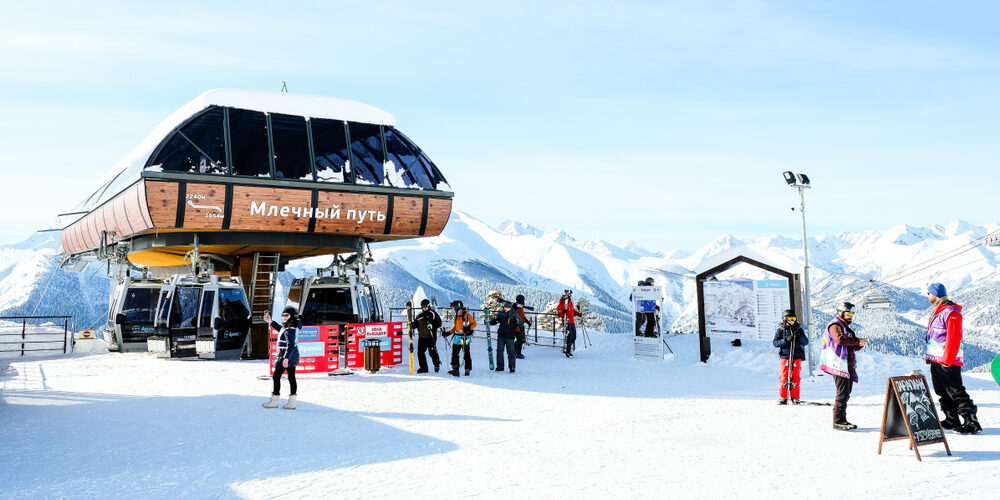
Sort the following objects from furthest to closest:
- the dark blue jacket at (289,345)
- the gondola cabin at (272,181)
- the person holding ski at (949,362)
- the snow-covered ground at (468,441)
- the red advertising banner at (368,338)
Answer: the gondola cabin at (272,181) → the red advertising banner at (368,338) → the dark blue jacket at (289,345) → the person holding ski at (949,362) → the snow-covered ground at (468,441)

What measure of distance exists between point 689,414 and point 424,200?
11.6 meters

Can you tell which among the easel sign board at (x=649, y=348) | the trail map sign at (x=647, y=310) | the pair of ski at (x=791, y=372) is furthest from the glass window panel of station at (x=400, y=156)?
the pair of ski at (x=791, y=372)

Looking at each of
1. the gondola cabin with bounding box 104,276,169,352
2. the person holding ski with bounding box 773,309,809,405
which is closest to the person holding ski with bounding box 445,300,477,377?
the person holding ski with bounding box 773,309,809,405

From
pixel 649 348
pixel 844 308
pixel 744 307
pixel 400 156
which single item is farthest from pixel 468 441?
pixel 400 156

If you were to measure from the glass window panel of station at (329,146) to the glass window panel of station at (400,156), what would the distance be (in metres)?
1.27

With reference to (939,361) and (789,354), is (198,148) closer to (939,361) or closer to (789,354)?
(789,354)

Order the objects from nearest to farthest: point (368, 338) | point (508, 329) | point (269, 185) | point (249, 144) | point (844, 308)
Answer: point (844, 308), point (368, 338), point (508, 329), point (269, 185), point (249, 144)

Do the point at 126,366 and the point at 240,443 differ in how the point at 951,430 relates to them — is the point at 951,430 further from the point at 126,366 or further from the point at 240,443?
the point at 126,366

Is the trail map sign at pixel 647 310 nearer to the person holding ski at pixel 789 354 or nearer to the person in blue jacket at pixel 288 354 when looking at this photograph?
the person holding ski at pixel 789 354

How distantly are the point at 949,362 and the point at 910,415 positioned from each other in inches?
58.9

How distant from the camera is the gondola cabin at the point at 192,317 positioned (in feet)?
62.6

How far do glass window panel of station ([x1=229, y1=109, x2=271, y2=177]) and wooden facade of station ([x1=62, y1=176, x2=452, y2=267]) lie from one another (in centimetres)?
194

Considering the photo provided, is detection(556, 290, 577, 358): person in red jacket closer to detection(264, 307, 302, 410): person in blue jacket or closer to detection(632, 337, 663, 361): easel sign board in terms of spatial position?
detection(632, 337, 663, 361): easel sign board

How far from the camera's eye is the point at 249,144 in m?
20.8
